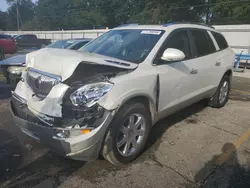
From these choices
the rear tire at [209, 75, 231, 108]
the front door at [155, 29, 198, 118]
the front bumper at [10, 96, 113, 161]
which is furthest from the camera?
the rear tire at [209, 75, 231, 108]

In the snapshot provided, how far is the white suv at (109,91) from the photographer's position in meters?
2.44

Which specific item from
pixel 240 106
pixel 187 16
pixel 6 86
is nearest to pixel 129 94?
pixel 240 106

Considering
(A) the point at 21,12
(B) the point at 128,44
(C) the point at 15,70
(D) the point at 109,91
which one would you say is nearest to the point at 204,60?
(B) the point at 128,44

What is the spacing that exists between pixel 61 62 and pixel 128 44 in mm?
1282

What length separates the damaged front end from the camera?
2.42 m

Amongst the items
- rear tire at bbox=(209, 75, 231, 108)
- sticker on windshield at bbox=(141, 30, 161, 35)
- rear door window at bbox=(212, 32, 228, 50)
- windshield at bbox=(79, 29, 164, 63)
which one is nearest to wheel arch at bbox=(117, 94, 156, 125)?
windshield at bbox=(79, 29, 164, 63)

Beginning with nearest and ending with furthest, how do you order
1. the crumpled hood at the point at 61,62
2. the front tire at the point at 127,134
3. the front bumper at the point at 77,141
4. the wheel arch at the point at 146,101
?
the front bumper at the point at 77,141 → the crumpled hood at the point at 61,62 → the front tire at the point at 127,134 → the wheel arch at the point at 146,101

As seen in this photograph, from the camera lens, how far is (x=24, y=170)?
287 cm

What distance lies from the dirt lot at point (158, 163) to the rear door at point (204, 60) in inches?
29.6

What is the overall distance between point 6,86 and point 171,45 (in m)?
5.31

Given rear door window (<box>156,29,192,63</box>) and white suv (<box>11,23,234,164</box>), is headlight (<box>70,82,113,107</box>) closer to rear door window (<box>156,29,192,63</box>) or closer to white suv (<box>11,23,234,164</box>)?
white suv (<box>11,23,234,164</box>)

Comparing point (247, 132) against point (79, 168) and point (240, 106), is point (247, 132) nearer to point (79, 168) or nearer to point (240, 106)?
point (240, 106)

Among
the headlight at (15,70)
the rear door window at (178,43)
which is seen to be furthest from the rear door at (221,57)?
the headlight at (15,70)

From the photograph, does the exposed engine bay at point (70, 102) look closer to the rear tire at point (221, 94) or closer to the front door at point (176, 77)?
the front door at point (176, 77)
